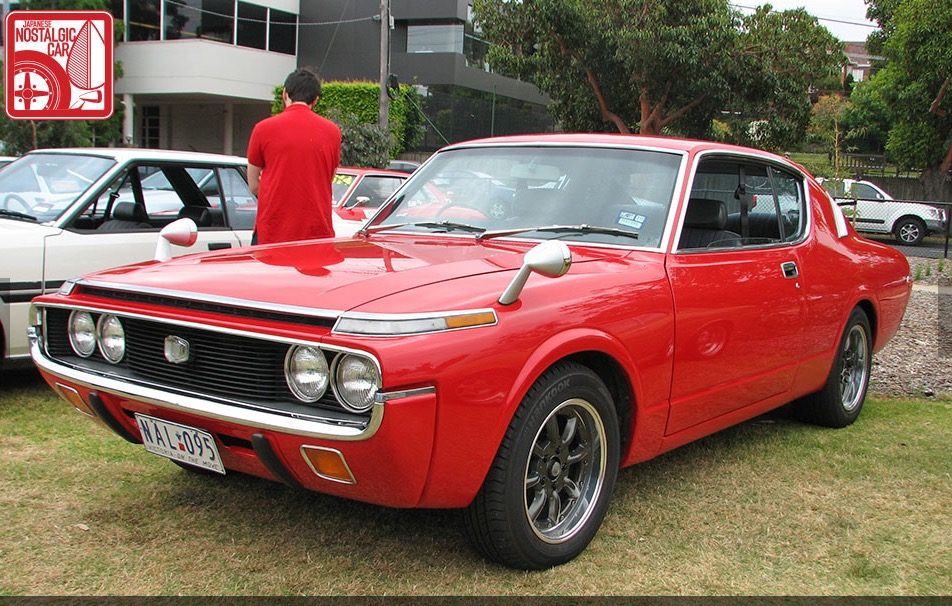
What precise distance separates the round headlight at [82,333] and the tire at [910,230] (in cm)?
2288

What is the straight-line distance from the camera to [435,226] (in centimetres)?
437

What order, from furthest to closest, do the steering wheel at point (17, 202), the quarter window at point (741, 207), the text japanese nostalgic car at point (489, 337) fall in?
the steering wheel at point (17, 202) < the quarter window at point (741, 207) < the text japanese nostalgic car at point (489, 337)

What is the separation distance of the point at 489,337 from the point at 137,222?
3.91 metres

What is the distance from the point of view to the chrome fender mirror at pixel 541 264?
3.02 metres

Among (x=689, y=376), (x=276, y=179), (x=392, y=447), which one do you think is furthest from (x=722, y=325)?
(x=276, y=179)

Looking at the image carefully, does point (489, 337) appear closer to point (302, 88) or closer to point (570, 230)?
→ point (570, 230)

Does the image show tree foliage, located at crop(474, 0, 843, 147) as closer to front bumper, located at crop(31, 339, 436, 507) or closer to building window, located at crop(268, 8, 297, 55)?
building window, located at crop(268, 8, 297, 55)

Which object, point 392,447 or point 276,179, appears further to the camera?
point 276,179

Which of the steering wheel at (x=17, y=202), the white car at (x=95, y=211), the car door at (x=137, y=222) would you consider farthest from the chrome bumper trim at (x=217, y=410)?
the steering wheel at (x=17, y=202)

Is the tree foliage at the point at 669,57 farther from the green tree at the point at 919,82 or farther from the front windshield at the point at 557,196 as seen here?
the front windshield at the point at 557,196

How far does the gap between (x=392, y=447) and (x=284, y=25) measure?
30.7 metres

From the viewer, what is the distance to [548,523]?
3463mm

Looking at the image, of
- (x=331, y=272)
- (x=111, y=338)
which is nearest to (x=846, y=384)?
(x=331, y=272)

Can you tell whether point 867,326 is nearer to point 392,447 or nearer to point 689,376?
point 689,376
